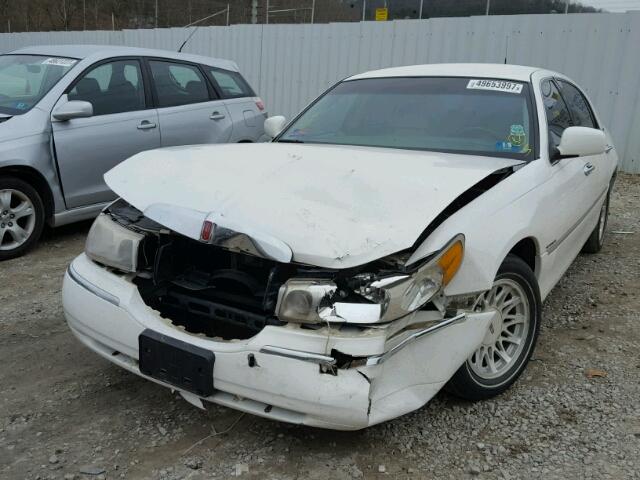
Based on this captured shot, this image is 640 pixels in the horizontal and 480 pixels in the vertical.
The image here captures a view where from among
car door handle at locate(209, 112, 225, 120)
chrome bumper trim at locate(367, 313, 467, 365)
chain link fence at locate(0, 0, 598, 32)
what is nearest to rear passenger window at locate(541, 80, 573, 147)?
chrome bumper trim at locate(367, 313, 467, 365)

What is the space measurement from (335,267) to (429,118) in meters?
1.78

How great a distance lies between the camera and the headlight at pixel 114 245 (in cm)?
263

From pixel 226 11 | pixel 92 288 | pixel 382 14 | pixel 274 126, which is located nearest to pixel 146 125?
pixel 274 126

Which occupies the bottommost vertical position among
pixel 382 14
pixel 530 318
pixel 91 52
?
pixel 530 318

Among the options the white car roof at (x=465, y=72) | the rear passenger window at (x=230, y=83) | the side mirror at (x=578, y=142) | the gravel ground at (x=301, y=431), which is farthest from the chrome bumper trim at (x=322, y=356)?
the rear passenger window at (x=230, y=83)

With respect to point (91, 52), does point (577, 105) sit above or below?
below

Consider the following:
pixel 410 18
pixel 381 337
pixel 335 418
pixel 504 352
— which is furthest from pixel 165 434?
pixel 410 18

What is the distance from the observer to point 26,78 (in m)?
5.27

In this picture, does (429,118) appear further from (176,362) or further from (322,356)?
(176,362)

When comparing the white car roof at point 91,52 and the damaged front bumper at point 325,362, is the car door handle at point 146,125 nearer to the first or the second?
the white car roof at point 91,52

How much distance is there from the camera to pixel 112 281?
2609mm

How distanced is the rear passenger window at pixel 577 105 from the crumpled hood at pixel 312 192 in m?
1.52

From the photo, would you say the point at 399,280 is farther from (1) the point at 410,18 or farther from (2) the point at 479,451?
(1) the point at 410,18

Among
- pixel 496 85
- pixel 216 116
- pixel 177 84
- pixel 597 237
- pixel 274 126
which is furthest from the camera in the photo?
pixel 216 116
